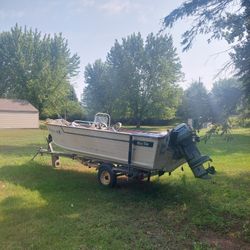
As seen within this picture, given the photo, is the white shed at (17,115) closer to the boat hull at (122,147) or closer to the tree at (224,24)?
the boat hull at (122,147)

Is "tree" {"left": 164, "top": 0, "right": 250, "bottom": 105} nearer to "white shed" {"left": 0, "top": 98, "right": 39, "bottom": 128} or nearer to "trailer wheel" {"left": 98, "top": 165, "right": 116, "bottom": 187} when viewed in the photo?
"trailer wheel" {"left": 98, "top": 165, "right": 116, "bottom": 187}

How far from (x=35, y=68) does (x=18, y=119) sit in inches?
393

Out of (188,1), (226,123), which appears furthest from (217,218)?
(188,1)

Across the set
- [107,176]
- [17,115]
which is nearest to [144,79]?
[17,115]

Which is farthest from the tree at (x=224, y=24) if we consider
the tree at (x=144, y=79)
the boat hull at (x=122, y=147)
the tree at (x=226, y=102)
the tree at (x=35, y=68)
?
the tree at (x=35, y=68)

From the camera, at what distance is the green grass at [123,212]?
4.07 m

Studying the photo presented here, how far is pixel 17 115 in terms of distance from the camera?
37156 mm

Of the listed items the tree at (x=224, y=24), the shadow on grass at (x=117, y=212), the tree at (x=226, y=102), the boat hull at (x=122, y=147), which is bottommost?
the shadow on grass at (x=117, y=212)

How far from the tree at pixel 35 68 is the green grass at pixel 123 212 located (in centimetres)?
3636

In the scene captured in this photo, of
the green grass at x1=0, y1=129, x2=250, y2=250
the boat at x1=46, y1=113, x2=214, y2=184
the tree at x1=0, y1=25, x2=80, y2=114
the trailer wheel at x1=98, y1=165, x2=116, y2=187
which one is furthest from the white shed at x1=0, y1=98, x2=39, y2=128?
the trailer wheel at x1=98, y1=165, x2=116, y2=187

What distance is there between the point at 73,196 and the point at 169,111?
107 ft

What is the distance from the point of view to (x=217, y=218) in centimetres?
483

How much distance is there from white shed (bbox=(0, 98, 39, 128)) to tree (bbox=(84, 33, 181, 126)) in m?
10.1

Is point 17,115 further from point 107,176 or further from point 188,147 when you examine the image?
point 188,147
